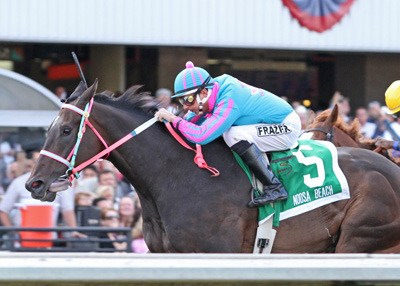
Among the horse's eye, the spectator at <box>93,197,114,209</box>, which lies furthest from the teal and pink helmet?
the spectator at <box>93,197,114,209</box>

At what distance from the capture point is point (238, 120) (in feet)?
23.0

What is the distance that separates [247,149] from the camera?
6.84 m

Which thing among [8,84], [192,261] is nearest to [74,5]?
[8,84]

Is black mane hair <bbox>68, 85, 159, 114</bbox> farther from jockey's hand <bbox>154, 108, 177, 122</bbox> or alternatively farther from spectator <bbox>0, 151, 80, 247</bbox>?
spectator <bbox>0, 151, 80, 247</bbox>

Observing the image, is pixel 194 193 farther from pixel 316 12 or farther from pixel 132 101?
pixel 316 12

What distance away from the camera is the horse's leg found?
7145 millimetres

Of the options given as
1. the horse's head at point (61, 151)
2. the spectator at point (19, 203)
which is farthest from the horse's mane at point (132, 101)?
the spectator at point (19, 203)

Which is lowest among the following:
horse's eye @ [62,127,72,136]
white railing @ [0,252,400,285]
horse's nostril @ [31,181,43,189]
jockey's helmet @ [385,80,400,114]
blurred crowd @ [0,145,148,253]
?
blurred crowd @ [0,145,148,253]

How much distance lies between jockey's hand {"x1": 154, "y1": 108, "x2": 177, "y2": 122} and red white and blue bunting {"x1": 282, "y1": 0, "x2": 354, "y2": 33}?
10.7 metres

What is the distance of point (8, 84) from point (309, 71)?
8260 millimetres

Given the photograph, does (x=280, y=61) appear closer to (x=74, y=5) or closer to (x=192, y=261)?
(x=74, y=5)

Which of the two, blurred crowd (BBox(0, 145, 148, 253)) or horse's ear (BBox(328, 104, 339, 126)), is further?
blurred crowd (BBox(0, 145, 148, 253))

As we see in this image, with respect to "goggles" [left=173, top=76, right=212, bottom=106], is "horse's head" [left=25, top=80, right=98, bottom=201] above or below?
below

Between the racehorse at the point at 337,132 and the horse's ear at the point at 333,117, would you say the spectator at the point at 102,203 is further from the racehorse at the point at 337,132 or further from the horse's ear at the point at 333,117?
the horse's ear at the point at 333,117
